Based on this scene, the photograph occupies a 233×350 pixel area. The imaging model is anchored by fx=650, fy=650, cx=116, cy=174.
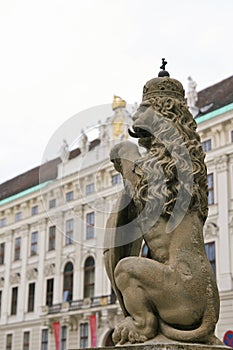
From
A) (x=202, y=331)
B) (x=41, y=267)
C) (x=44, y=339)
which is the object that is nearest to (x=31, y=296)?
(x=41, y=267)

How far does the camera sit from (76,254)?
32688 mm

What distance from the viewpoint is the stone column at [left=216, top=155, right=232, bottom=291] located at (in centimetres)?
2442

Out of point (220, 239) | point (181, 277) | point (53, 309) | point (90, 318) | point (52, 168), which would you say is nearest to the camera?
point (181, 277)

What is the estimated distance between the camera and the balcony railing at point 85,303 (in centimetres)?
2917

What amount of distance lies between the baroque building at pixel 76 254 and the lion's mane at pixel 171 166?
15829 mm

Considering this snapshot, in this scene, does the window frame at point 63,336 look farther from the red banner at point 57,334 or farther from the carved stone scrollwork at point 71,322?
the carved stone scrollwork at point 71,322

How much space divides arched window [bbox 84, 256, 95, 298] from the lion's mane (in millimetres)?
26819

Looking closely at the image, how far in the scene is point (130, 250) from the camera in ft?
16.0

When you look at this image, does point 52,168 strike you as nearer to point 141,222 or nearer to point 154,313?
point 141,222

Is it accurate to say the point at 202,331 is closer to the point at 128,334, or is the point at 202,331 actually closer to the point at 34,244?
the point at 128,334

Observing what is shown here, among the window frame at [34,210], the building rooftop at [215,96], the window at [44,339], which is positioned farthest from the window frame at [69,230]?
the building rooftop at [215,96]

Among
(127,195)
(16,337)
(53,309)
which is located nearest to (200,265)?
(127,195)

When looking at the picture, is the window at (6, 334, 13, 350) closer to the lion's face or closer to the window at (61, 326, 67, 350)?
the window at (61, 326, 67, 350)

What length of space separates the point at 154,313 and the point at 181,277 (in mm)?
313
